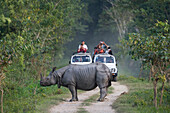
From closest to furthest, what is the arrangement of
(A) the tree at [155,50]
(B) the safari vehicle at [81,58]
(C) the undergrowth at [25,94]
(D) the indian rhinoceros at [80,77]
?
(A) the tree at [155,50] < (C) the undergrowth at [25,94] < (D) the indian rhinoceros at [80,77] < (B) the safari vehicle at [81,58]

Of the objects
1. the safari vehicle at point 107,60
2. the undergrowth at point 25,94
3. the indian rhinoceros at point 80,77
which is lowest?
the undergrowth at point 25,94

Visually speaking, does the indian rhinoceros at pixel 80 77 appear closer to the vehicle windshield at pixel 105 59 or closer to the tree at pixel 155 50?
the tree at pixel 155 50

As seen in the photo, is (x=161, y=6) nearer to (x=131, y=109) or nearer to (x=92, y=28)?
(x=131, y=109)

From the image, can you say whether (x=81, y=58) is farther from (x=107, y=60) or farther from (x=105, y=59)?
(x=107, y=60)

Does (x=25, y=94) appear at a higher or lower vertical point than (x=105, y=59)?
lower

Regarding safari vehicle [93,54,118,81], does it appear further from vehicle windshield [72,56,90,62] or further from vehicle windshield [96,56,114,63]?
vehicle windshield [72,56,90,62]

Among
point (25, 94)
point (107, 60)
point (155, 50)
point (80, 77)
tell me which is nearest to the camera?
point (155, 50)

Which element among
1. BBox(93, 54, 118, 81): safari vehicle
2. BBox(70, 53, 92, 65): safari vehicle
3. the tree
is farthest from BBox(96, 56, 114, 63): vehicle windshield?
the tree

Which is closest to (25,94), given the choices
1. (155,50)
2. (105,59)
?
(155,50)

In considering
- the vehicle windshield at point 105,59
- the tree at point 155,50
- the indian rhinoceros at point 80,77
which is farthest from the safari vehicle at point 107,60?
the tree at point 155,50

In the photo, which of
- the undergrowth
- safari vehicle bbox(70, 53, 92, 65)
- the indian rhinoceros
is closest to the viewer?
the undergrowth

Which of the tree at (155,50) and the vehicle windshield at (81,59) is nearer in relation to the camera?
the tree at (155,50)

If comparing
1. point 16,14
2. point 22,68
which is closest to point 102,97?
point 22,68

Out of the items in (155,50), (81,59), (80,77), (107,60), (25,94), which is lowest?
(25,94)
